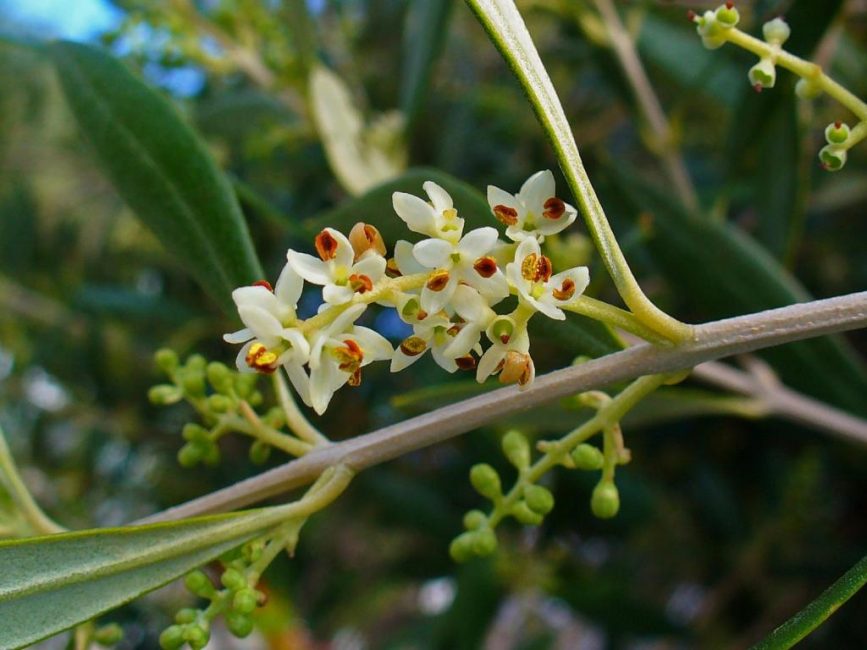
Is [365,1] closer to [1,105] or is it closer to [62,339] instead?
[62,339]

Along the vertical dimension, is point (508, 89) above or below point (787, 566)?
above

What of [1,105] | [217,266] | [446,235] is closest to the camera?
[446,235]

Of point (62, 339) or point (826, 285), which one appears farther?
point (62, 339)

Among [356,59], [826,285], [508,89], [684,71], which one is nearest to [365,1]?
[356,59]

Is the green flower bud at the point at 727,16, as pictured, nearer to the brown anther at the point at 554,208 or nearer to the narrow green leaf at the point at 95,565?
the brown anther at the point at 554,208

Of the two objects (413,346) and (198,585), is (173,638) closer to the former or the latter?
(198,585)

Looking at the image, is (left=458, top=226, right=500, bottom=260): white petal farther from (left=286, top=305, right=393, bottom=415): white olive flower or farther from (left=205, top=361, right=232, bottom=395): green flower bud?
(left=205, top=361, right=232, bottom=395): green flower bud
